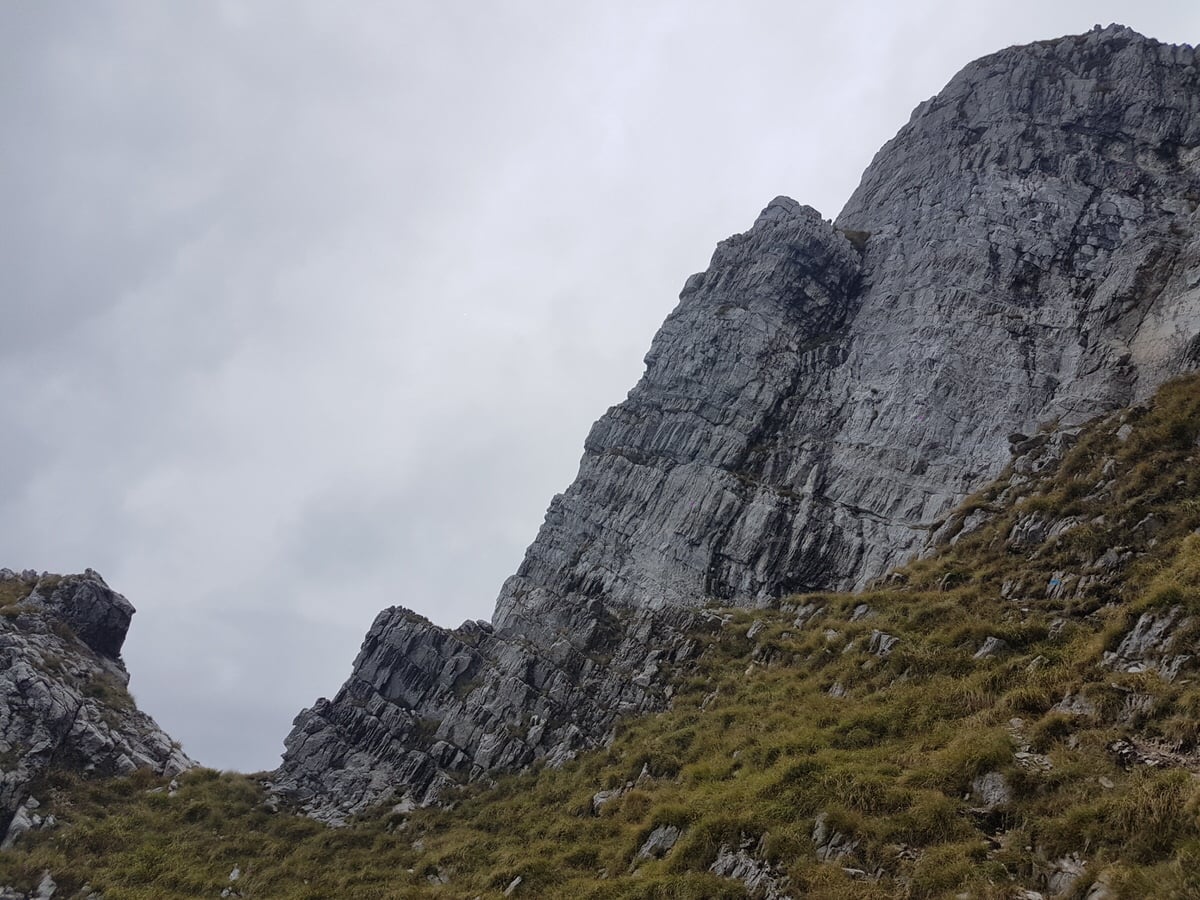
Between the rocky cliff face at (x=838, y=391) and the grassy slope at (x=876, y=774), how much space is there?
555 centimetres

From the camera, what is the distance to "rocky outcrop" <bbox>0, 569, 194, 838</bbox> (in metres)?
34.9

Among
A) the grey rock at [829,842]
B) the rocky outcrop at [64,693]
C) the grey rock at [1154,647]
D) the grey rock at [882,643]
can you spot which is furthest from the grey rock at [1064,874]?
the rocky outcrop at [64,693]

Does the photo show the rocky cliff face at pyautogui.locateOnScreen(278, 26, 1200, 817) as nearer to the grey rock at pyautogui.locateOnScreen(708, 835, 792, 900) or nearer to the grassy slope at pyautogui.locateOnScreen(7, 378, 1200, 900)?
the grassy slope at pyautogui.locateOnScreen(7, 378, 1200, 900)

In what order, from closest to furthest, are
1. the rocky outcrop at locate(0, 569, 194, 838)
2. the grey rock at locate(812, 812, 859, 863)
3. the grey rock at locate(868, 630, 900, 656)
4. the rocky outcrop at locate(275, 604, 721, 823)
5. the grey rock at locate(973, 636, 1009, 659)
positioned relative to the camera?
the grey rock at locate(812, 812, 859, 863) < the grey rock at locate(973, 636, 1009, 659) < the grey rock at locate(868, 630, 900, 656) < the rocky outcrop at locate(0, 569, 194, 838) < the rocky outcrop at locate(275, 604, 721, 823)

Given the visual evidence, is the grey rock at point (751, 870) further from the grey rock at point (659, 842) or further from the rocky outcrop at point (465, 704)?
the rocky outcrop at point (465, 704)

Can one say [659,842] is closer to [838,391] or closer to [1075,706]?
[1075,706]

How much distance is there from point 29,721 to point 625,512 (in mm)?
39178

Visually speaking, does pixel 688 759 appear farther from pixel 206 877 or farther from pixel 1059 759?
pixel 206 877

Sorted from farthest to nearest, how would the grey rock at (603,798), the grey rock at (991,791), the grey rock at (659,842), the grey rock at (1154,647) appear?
the grey rock at (603,798) < the grey rock at (659,842) < the grey rock at (1154,647) < the grey rock at (991,791)

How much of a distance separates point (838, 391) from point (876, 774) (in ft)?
144

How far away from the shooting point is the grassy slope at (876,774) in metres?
12.5

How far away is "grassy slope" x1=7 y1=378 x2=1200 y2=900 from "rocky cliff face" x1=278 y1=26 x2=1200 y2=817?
5.55 metres

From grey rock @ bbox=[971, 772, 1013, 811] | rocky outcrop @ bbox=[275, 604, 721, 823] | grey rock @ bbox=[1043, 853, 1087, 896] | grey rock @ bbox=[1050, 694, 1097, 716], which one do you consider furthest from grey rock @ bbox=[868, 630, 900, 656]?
rocky outcrop @ bbox=[275, 604, 721, 823]

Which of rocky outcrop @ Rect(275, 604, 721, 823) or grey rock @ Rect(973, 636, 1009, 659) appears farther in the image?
rocky outcrop @ Rect(275, 604, 721, 823)
